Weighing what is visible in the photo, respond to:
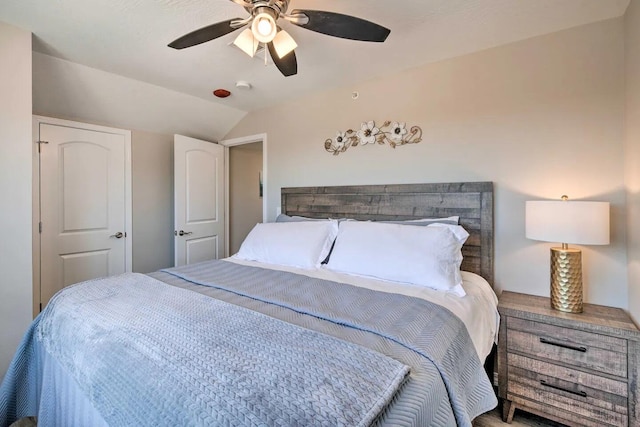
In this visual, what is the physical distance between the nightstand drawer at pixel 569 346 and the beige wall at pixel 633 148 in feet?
0.80

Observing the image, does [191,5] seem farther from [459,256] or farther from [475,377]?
[475,377]

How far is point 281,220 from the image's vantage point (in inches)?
113

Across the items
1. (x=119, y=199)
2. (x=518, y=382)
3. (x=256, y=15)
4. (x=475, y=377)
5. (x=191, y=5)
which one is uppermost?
(x=191, y=5)

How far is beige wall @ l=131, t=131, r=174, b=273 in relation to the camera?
10.6ft

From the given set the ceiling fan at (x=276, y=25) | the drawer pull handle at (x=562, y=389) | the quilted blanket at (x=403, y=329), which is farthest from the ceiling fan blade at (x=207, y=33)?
the drawer pull handle at (x=562, y=389)

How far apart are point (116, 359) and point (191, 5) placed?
1.75m

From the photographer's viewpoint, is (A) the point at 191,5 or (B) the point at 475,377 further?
(A) the point at 191,5

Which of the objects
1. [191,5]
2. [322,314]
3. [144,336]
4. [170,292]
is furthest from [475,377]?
[191,5]

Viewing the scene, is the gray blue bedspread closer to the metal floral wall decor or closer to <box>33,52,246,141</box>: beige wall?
the metal floral wall decor

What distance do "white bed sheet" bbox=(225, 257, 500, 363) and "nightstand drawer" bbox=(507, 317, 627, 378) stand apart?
4.4 inches

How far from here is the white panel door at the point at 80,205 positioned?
2607 millimetres

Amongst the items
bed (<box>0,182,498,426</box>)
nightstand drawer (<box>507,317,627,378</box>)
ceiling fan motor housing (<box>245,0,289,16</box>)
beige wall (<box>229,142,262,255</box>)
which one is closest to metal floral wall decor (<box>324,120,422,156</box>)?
bed (<box>0,182,498,426</box>)

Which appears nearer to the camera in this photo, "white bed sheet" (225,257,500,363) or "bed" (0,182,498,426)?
"bed" (0,182,498,426)

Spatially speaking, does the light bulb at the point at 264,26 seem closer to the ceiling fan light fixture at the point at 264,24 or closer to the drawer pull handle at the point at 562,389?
the ceiling fan light fixture at the point at 264,24
